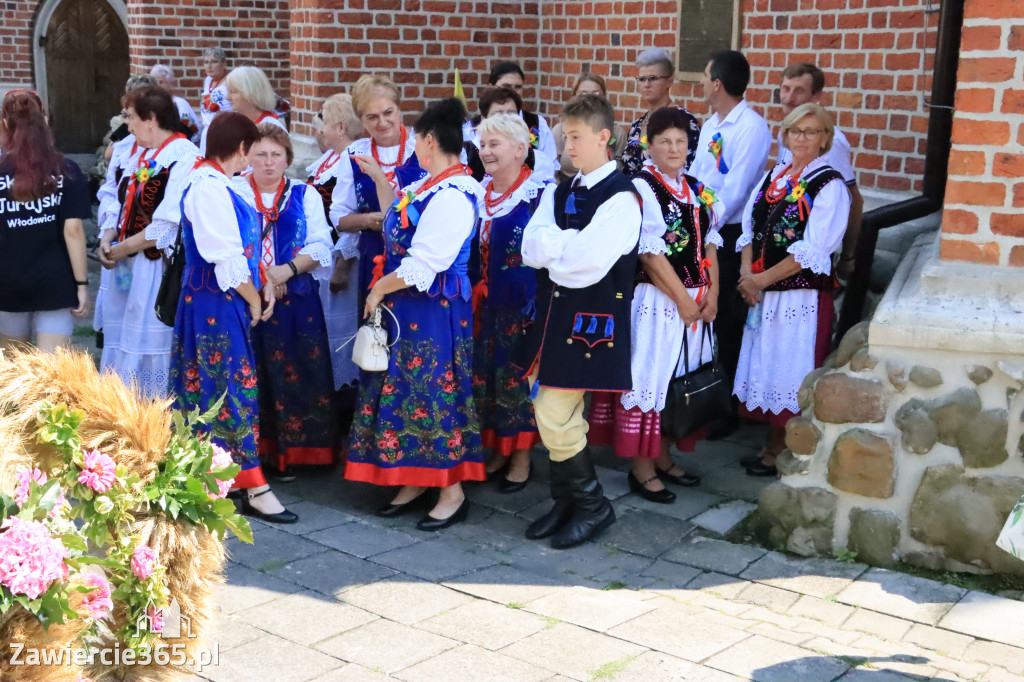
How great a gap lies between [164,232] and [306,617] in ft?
7.91

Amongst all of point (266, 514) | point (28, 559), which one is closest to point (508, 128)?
point (266, 514)

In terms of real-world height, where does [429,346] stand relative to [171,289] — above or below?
below

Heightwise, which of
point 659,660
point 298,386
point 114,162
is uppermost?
point 114,162

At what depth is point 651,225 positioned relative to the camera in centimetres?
471

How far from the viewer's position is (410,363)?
4766 mm

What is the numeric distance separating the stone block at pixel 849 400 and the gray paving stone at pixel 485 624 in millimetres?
1413

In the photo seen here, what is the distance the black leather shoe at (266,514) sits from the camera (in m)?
4.85

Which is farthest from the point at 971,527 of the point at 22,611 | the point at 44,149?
the point at 44,149

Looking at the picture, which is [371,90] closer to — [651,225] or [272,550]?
[651,225]

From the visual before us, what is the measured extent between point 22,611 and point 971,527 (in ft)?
10.7

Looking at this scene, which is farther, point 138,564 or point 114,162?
point 114,162

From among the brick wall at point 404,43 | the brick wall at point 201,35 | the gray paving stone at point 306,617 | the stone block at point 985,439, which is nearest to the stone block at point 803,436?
the stone block at point 985,439

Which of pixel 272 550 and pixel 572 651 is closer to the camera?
pixel 572 651

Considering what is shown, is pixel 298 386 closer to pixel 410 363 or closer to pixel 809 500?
pixel 410 363
